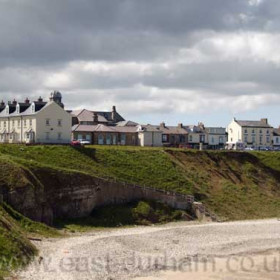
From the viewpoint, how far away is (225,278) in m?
37.7

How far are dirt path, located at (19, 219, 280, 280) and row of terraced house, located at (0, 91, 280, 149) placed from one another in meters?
28.6

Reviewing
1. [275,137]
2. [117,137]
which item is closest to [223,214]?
[117,137]

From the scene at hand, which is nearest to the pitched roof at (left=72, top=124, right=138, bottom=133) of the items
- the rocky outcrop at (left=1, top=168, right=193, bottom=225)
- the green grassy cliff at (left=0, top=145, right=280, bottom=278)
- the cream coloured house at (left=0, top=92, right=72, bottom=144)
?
the cream coloured house at (left=0, top=92, right=72, bottom=144)

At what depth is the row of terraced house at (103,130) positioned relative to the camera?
7978 centimetres

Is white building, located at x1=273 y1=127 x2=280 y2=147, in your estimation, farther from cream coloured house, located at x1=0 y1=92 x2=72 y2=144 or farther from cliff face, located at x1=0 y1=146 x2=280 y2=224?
cream coloured house, located at x1=0 y1=92 x2=72 y2=144

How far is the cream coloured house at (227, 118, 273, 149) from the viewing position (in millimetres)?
119562

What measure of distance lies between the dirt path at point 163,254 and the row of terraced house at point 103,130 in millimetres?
28571

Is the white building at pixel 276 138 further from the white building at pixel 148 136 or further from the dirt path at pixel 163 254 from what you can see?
the dirt path at pixel 163 254

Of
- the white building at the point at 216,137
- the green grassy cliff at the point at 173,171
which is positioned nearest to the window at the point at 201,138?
the white building at the point at 216,137

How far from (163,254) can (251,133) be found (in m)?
79.6

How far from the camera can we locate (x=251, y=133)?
121 metres

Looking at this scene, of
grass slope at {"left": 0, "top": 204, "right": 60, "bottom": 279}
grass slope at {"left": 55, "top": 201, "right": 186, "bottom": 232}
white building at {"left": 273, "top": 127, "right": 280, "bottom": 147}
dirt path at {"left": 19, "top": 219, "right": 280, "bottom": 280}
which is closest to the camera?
grass slope at {"left": 0, "top": 204, "right": 60, "bottom": 279}

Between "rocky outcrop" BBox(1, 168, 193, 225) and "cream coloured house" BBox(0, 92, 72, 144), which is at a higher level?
"cream coloured house" BBox(0, 92, 72, 144)

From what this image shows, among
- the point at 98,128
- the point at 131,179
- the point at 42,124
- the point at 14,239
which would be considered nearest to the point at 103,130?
the point at 98,128
